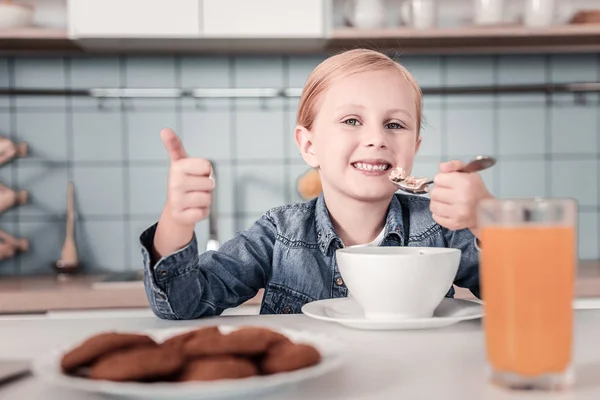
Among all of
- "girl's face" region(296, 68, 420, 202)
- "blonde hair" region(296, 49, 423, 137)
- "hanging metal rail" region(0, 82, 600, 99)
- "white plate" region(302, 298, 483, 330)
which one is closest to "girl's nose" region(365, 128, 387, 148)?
"girl's face" region(296, 68, 420, 202)

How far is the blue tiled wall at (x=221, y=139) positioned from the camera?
94.5 inches

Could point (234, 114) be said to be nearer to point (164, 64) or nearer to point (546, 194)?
point (164, 64)

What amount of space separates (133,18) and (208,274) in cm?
111

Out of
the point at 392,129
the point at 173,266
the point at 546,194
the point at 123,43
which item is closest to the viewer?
the point at 173,266

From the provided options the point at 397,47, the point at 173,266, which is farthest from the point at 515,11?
the point at 173,266

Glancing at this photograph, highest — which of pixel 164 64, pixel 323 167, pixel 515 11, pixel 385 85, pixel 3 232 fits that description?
pixel 515 11

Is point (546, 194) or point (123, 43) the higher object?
point (123, 43)

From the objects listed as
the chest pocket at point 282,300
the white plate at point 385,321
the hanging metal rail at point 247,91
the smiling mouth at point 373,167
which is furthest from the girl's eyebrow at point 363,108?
the hanging metal rail at point 247,91

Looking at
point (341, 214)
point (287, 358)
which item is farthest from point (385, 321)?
point (341, 214)

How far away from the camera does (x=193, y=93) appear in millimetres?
2393

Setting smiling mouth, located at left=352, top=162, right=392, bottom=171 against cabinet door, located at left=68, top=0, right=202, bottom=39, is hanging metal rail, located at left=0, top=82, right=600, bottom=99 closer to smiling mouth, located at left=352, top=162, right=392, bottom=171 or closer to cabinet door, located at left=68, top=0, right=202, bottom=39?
cabinet door, located at left=68, top=0, right=202, bottom=39

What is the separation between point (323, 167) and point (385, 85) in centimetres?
20

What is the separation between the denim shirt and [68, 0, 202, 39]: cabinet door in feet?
2.88

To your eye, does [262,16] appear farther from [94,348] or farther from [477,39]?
[94,348]
